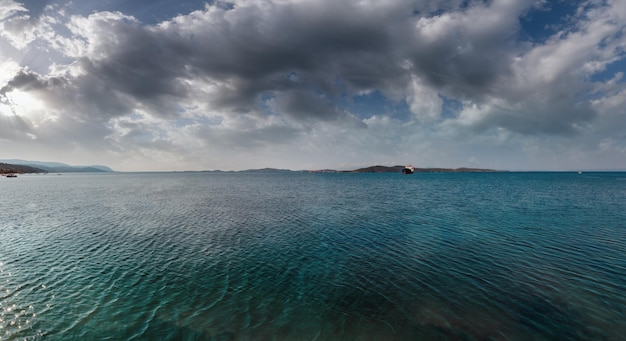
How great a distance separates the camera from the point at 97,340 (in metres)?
13.7

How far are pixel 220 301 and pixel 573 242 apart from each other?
Answer: 40276 millimetres

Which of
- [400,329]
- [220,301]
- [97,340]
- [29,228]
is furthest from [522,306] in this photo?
[29,228]

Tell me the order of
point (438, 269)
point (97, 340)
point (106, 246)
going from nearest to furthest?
point (97, 340) < point (438, 269) < point (106, 246)

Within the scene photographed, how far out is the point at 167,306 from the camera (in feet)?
55.7

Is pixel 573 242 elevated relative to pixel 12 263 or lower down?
elevated

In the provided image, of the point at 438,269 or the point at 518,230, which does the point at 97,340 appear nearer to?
the point at 438,269

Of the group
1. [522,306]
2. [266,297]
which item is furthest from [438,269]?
[266,297]

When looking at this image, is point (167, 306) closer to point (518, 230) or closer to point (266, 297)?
point (266, 297)

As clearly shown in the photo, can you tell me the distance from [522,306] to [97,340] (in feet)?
84.8

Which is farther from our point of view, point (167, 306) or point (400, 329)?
point (167, 306)

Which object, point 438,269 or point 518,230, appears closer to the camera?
point 438,269

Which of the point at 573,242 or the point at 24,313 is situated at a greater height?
the point at 573,242

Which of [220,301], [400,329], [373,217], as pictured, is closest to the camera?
[400,329]

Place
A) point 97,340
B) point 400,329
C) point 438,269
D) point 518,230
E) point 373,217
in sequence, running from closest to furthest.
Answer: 1. point 97,340
2. point 400,329
3. point 438,269
4. point 518,230
5. point 373,217
